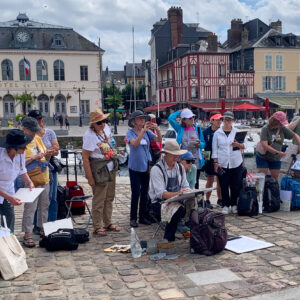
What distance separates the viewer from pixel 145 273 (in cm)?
487

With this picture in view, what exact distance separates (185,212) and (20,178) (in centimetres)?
228

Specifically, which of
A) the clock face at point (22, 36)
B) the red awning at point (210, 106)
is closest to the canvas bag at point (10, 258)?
the red awning at point (210, 106)

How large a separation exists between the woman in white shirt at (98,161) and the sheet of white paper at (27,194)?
3.08 feet

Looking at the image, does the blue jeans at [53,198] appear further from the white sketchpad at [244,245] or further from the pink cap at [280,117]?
the pink cap at [280,117]

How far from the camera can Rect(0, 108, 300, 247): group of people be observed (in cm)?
541

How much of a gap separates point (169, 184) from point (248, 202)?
6.95ft

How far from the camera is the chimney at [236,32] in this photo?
50.9 m

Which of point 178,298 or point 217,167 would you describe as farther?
point 217,167

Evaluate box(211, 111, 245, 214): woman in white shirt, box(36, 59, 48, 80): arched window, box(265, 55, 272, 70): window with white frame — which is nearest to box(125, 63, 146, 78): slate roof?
box(36, 59, 48, 80): arched window

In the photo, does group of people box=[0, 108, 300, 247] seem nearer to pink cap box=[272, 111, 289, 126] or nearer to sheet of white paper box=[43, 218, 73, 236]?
pink cap box=[272, 111, 289, 126]

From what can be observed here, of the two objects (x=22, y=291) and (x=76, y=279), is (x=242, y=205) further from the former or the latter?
(x=22, y=291)

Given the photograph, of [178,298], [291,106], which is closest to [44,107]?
[291,106]

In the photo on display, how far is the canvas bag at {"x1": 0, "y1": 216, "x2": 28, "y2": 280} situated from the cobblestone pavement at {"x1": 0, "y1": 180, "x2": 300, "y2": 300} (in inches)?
3.5

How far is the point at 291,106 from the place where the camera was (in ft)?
148
